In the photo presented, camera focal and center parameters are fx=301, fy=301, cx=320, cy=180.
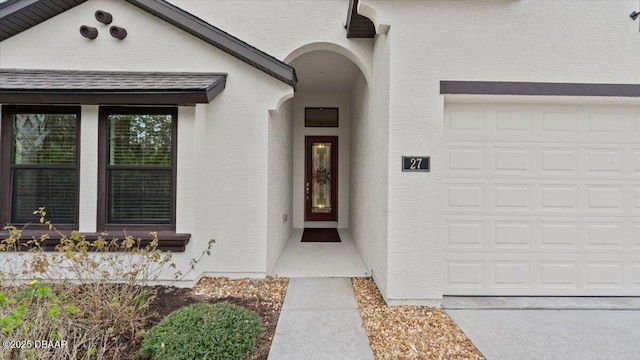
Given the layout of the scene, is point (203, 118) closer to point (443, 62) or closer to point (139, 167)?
point (139, 167)

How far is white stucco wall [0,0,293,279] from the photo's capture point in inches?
179

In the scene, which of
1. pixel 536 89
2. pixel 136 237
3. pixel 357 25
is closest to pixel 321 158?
pixel 357 25

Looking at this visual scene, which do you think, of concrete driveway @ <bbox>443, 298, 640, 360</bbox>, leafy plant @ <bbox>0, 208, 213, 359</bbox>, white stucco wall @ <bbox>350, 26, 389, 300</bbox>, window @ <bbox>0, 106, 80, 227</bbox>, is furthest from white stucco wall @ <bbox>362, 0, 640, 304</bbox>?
window @ <bbox>0, 106, 80, 227</bbox>

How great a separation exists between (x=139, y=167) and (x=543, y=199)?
5.82 m

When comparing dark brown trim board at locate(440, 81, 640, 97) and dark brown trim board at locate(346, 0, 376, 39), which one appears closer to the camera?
dark brown trim board at locate(440, 81, 640, 97)

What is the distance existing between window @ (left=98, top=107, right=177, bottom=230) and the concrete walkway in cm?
227

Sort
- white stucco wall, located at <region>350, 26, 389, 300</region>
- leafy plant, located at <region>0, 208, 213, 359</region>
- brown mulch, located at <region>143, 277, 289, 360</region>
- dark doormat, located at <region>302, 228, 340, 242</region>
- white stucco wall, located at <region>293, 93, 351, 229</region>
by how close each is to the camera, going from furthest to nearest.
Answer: white stucco wall, located at <region>293, 93, 351, 229</region>, dark doormat, located at <region>302, 228, 340, 242</region>, white stucco wall, located at <region>350, 26, 389, 300</region>, brown mulch, located at <region>143, 277, 289, 360</region>, leafy plant, located at <region>0, 208, 213, 359</region>

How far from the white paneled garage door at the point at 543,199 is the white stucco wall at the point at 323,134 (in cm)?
486

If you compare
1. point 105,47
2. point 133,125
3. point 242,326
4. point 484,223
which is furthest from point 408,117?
point 105,47

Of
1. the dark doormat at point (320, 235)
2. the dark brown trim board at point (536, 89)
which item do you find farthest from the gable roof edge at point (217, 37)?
the dark doormat at point (320, 235)

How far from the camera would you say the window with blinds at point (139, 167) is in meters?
4.54

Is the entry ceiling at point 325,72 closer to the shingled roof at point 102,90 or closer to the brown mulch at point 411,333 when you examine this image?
the shingled roof at point 102,90

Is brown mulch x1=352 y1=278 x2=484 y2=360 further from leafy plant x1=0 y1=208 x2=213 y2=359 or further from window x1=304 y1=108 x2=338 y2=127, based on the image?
window x1=304 y1=108 x2=338 y2=127

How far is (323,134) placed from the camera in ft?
29.0
